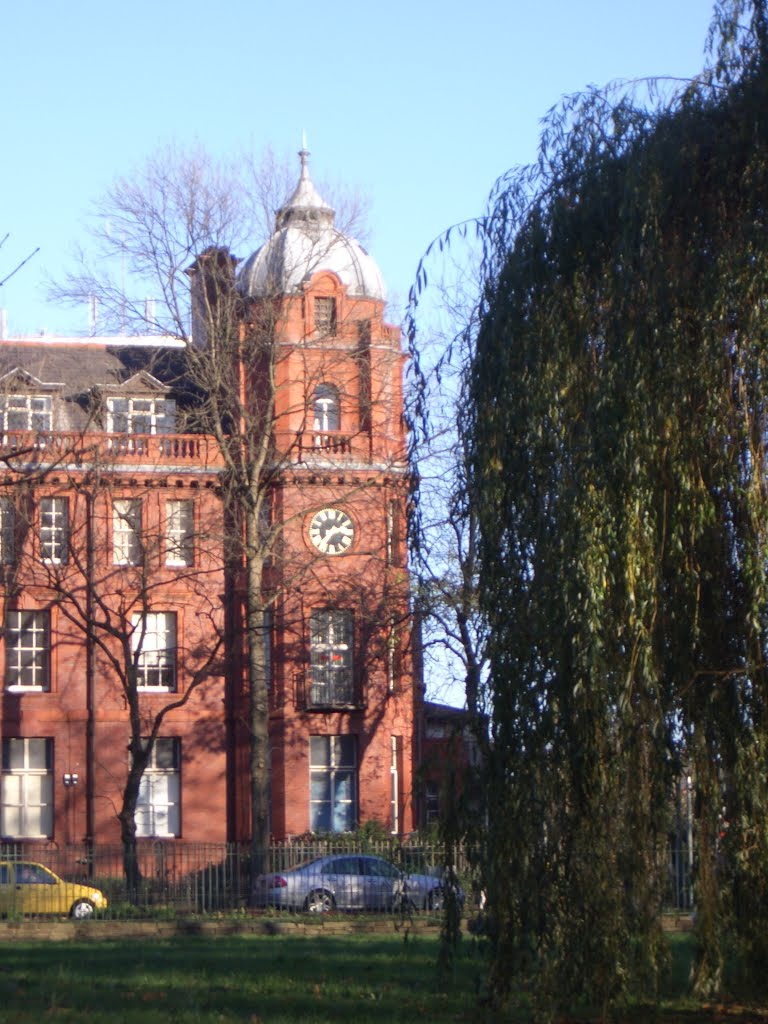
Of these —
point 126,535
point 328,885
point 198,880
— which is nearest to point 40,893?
point 198,880

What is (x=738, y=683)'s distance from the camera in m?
12.8

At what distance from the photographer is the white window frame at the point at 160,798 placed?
43719mm

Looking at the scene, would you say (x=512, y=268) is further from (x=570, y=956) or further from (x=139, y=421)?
(x=139, y=421)

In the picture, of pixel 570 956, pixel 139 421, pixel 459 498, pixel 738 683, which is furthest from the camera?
pixel 139 421

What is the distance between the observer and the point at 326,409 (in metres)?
42.7

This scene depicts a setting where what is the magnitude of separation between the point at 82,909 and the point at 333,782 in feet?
50.7

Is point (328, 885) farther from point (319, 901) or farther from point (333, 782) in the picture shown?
point (333, 782)

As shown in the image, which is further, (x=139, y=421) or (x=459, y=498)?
(x=139, y=421)

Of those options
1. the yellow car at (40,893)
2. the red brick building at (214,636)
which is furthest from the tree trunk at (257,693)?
the yellow car at (40,893)

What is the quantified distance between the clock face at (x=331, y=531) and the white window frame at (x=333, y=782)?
557 centimetres

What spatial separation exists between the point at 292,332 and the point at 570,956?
107 feet

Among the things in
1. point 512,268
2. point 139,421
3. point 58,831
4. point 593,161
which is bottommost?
point 58,831

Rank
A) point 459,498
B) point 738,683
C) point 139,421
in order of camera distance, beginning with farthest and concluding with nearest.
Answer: point 139,421
point 459,498
point 738,683

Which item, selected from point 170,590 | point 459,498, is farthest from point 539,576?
point 170,590
